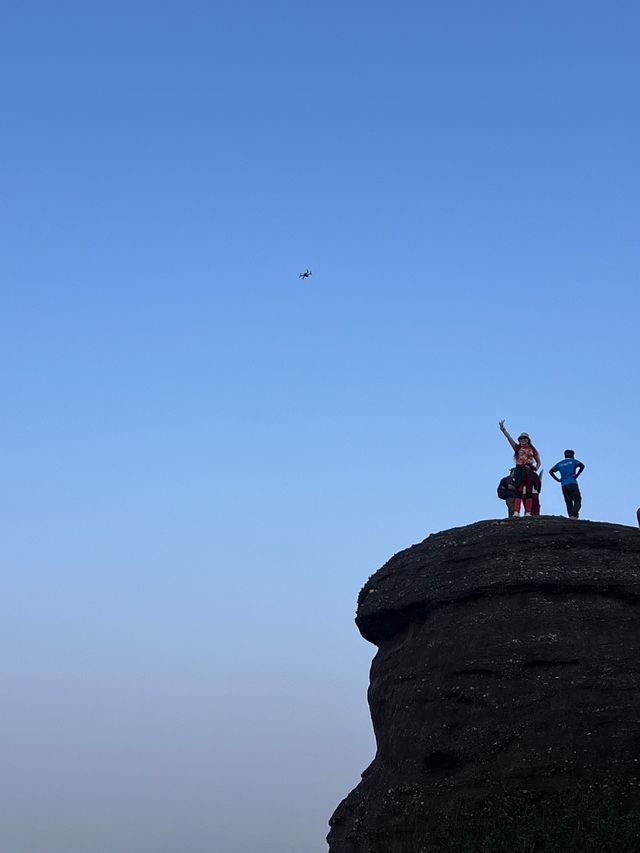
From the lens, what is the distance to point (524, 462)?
31.4 meters

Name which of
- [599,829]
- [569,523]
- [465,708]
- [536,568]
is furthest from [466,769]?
[569,523]

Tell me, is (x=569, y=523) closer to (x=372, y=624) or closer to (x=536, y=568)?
(x=536, y=568)

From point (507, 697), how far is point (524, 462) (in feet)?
22.9

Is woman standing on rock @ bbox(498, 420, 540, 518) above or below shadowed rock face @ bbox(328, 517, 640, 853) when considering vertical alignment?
above

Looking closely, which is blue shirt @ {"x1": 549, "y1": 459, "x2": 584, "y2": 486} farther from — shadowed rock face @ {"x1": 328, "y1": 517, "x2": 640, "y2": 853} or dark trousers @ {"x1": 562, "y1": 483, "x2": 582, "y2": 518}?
shadowed rock face @ {"x1": 328, "y1": 517, "x2": 640, "y2": 853}

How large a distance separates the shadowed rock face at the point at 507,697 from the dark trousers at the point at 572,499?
1.08 metres

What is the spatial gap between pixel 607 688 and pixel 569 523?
538 cm

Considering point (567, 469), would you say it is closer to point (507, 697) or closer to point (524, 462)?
point (524, 462)

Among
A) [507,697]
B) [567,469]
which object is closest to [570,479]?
[567,469]

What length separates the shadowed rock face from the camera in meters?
25.5

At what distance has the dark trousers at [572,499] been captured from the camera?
32125 mm

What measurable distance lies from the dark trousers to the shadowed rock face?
1.08 meters

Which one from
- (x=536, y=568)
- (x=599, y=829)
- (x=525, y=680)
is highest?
(x=536, y=568)

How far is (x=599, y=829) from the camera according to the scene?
79.4 feet
